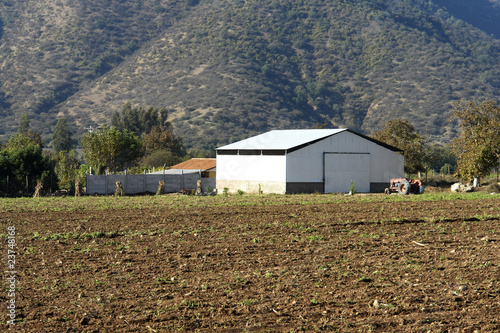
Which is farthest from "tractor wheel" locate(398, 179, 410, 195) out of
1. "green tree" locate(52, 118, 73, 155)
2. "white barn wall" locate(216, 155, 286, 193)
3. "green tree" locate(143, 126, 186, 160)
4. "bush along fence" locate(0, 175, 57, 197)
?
"green tree" locate(52, 118, 73, 155)

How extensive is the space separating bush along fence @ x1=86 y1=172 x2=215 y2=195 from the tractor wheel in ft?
48.2

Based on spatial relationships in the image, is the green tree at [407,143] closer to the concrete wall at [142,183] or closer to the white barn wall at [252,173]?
the white barn wall at [252,173]

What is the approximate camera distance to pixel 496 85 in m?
166

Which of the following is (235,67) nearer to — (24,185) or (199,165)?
(199,165)

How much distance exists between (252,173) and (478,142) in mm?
21529

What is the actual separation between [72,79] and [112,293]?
160314 mm

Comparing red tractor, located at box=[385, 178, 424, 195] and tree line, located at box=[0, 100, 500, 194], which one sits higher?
tree line, located at box=[0, 100, 500, 194]

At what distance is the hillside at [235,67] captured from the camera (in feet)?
461

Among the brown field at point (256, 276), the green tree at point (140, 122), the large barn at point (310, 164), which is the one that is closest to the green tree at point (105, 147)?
the large barn at point (310, 164)

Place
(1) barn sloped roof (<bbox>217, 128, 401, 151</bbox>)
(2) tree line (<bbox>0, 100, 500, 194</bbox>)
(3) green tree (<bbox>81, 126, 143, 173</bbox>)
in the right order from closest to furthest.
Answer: (1) barn sloped roof (<bbox>217, 128, 401, 151</bbox>)
(2) tree line (<bbox>0, 100, 500, 194</bbox>)
(3) green tree (<bbox>81, 126, 143, 173</bbox>)

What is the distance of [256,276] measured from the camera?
12938 mm

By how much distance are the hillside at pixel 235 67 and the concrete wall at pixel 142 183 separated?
68.4 meters

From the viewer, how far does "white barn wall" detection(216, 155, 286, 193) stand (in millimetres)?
47469

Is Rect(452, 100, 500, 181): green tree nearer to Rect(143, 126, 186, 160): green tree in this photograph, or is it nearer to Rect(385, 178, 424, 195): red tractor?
Rect(385, 178, 424, 195): red tractor
